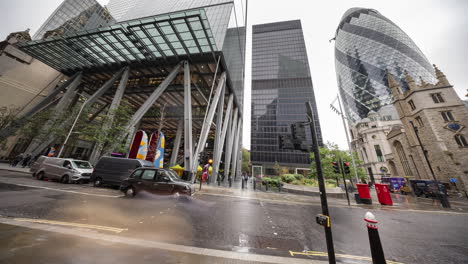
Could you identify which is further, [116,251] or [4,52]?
[4,52]

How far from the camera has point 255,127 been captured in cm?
5822

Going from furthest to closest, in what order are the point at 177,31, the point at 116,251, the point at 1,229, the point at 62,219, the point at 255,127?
the point at 255,127 < the point at 177,31 < the point at 62,219 < the point at 1,229 < the point at 116,251

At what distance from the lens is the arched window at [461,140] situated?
72.6 feet

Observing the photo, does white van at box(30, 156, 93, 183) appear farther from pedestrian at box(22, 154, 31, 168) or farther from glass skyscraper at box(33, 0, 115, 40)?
glass skyscraper at box(33, 0, 115, 40)

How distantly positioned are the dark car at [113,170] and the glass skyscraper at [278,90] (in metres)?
41.8

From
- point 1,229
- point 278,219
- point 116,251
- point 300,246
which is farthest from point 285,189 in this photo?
point 1,229

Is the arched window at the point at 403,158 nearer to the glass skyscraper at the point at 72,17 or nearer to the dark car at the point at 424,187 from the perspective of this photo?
the dark car at the point at 424,187

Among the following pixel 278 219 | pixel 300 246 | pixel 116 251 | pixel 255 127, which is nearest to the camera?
pixel 116 251

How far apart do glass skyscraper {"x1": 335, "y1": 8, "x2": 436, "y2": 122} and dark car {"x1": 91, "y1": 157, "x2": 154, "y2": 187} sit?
8343cm

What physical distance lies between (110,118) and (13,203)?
620 inches

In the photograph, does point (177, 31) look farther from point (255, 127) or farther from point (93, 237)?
point (255, 127)

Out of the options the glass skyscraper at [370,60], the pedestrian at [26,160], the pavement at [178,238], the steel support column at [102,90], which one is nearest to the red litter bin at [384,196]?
the pavement at [178,238]

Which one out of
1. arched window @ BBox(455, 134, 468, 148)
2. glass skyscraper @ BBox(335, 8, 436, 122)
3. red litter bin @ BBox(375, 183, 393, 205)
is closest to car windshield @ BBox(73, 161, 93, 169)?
red litter bin @ BBox(375, 183, 393, 205)

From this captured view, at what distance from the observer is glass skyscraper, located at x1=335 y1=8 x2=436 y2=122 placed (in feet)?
190
